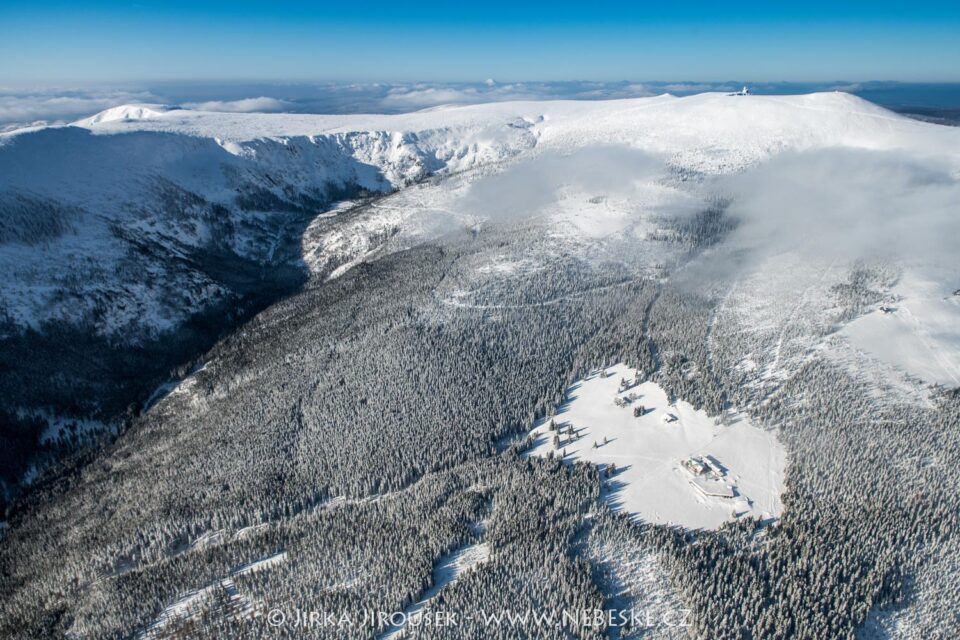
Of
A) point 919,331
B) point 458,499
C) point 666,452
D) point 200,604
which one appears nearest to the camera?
point 200,604

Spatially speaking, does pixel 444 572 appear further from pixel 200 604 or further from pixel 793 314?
pixel 793 314

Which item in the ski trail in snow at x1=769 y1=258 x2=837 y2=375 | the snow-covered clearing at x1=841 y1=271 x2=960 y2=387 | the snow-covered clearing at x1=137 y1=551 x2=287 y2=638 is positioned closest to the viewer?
the snow-covered clearing at x1=137 y1=551 x2=287 y2=638

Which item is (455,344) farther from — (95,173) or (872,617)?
(95,173)

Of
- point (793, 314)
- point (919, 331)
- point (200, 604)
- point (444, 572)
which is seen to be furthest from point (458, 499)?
point (919, 331)

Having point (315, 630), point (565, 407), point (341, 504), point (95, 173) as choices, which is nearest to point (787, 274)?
point (565, 407)

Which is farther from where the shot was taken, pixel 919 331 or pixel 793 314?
pixel 793 314

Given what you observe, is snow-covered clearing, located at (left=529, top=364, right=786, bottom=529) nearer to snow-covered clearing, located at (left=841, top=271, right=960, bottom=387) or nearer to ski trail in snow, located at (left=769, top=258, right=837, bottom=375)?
ski trail in snow, located at (left=769, top=258, right=837, bottom=375)

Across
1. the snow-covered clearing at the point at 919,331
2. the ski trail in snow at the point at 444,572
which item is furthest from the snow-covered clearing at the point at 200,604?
the snow-covered clearing at the point at 919,331

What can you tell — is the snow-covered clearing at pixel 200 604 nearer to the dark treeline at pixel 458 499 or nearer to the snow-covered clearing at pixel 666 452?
the dark treeline at pixel 458 499

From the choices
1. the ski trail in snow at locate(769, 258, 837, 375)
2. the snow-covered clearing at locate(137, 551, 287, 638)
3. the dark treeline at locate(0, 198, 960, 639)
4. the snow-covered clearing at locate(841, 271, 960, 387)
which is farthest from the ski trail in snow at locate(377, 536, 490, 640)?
the snow-covered clearing at locate(841, 271, 960, 387)
